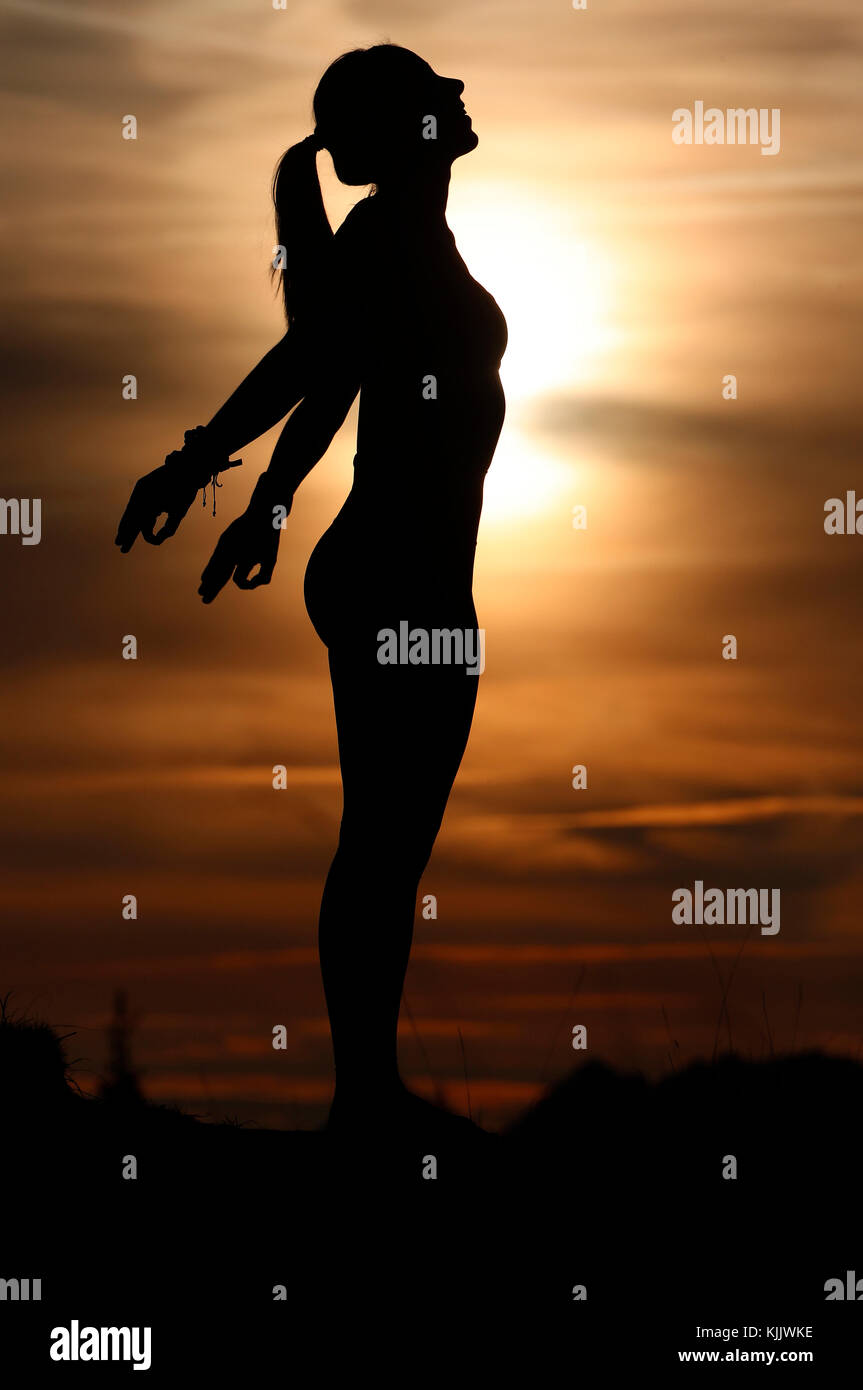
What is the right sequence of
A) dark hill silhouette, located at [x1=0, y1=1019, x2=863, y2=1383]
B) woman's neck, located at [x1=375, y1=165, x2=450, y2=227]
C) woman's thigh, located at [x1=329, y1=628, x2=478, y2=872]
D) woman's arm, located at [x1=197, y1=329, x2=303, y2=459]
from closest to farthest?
dark hill silhouette, located at [x1=0, y1=1019, x2=863, y2=1383] → woman's thigh, located at [x1=329, y1=628, x2=478, y2=872] → woman's arm, located at [x1=197, y1=329, x2=303, y2=459] → woman's neck, located at [x1=375, y1=165, x2=450, y2=227]

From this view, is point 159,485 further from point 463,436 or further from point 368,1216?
point 368,1216

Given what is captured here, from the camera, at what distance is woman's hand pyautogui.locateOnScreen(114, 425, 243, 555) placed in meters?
6.50

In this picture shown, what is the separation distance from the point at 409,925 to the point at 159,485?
5.71 ft

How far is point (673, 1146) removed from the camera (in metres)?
7.18

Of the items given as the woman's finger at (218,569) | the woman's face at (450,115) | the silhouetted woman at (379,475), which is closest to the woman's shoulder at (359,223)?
the silhouetted woman at (379,475)

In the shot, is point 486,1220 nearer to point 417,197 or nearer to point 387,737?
point 387,737

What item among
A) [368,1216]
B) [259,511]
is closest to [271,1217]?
[368,1216]

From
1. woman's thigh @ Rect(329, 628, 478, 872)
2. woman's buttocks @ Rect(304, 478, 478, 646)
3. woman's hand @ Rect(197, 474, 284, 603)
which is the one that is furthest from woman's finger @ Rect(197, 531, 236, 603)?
woman's thigh @ Rect(329, 628, 478, 872)

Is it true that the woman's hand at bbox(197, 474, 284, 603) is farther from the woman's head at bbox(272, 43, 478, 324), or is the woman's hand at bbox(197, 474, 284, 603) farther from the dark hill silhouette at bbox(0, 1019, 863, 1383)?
the dark hill silhouette at bbox(0, 1019, 863, 1383)

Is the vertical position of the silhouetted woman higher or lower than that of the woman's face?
lower

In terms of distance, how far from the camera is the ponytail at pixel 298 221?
6637mm

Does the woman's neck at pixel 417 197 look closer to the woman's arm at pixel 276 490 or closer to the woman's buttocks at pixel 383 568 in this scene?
the woman's arm at pixel 276 490

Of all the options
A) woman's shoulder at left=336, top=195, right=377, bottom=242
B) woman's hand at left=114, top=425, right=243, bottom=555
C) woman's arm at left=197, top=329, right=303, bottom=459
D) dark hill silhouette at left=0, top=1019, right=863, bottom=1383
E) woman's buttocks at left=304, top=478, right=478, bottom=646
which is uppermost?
woman's shoulder at left=336, top=195, right=377, bottom=242
